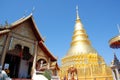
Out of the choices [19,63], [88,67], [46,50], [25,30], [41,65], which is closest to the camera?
[25,30]

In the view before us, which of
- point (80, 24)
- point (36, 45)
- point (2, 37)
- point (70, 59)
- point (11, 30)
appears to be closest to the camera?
point (2, 37)

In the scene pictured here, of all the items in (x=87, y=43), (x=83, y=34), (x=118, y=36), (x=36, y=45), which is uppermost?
(x=83, y=34)

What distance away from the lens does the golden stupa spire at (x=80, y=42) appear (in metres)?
37.0

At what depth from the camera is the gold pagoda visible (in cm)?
2973

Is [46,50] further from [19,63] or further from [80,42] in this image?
[80,42]

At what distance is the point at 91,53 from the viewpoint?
3538cm

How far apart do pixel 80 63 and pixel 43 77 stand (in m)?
22.3

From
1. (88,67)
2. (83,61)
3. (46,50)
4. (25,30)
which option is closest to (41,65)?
(46,50)

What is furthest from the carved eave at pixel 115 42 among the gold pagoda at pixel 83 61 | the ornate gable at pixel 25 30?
the ornate gable at pixel 25 30

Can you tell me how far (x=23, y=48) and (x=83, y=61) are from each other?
22361 millimetres

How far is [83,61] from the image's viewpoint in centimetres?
3388

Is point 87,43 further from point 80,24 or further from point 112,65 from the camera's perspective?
point 112,65

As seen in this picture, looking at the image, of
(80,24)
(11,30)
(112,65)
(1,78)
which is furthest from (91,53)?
(1,78)

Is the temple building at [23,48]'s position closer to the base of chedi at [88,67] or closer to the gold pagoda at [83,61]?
the gold pagoda at [83,61]
